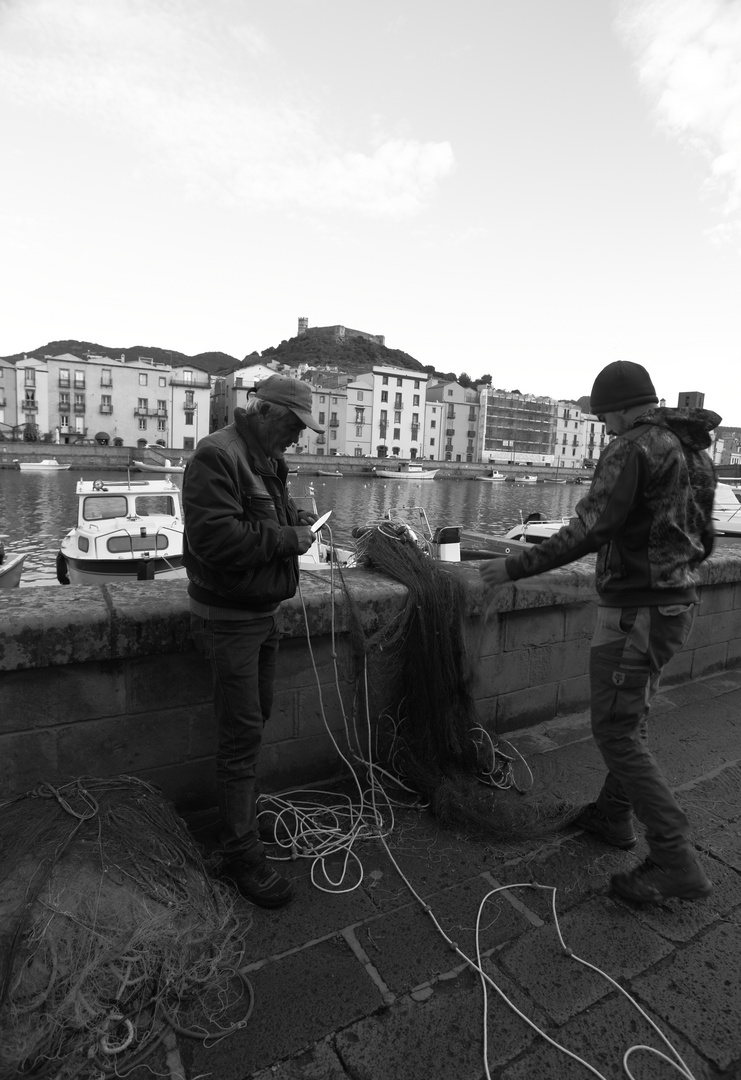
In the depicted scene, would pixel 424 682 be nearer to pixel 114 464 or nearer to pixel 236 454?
pixel 236 454

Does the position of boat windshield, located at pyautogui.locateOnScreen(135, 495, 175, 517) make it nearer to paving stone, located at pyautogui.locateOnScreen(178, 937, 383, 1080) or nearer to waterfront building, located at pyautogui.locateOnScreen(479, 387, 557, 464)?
paving stone, located at pyautogui.locateOnScreen(178, 937, 383, 1080)

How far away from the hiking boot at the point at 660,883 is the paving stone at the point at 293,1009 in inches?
44.9

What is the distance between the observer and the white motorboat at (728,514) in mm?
18297

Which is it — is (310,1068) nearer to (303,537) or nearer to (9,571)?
(303,537)

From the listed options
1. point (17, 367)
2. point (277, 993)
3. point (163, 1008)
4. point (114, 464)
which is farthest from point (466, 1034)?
point (17, 367)

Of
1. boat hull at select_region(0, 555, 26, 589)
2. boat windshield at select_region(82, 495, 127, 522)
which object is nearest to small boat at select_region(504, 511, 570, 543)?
boat windshield at select_region(82, 495, 127, 522)

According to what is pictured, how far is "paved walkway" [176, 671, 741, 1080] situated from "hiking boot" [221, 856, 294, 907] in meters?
0.05

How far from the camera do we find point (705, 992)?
220cm

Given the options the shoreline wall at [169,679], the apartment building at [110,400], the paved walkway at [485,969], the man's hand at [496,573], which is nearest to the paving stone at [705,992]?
the paved walkway at [485,969]

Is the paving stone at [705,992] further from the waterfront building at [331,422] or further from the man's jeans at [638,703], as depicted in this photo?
the waterfront building at [331,422]

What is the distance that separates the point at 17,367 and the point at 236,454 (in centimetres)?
9215

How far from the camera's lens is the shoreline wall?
275 cm

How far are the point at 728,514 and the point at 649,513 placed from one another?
1965 centimetres

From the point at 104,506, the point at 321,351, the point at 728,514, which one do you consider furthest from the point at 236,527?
the point at 321,351
